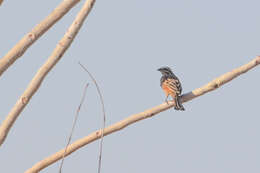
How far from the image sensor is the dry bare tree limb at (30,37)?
2836 millimetres

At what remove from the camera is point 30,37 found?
9.36ft

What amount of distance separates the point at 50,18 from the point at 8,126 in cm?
75

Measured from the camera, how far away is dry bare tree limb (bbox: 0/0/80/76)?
112 inches

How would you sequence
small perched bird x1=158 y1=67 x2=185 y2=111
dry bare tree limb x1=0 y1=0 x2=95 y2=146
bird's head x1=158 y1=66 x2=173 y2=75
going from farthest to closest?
bird's head x1=158 y1=66 x2=173 y2=75
small perched bird x1=158 y1=67 x2=185 y2=111
dry bare tree limb x1=0 y1=0 x2=95 y2=146

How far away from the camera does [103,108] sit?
8.65 ft

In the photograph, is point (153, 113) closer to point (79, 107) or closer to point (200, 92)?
point (200, 92)

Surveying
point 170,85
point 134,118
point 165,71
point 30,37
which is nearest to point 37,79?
point 30,37

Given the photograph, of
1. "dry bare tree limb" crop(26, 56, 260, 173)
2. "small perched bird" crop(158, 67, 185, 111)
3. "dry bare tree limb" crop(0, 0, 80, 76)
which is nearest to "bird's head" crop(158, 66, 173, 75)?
"small perched bird" crop(158, 67, 185, 111)

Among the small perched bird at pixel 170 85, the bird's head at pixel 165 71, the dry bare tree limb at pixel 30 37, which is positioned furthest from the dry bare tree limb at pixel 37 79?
the bird's head at pixel 165 71

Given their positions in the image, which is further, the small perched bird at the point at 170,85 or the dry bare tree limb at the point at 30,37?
the small perched bird at the point at 170,85

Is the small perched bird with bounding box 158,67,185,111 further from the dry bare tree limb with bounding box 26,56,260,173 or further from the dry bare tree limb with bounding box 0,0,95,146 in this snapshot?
the dry bare tree limb with bounding box 0,0,95,146

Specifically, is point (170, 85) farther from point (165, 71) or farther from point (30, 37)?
point (30, 37)

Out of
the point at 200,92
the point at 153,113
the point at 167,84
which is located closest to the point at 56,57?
the point at 153,113

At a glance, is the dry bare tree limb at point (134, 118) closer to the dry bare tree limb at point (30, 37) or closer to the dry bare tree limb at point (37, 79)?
the dry bare tree limb at point (37, 79)
